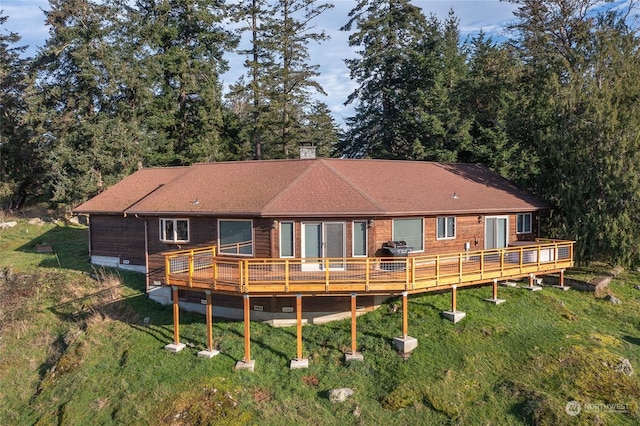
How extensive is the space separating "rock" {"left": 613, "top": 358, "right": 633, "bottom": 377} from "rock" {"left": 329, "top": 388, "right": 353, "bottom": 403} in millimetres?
7215

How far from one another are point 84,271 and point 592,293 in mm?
21707

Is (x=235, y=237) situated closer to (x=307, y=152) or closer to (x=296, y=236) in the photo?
(x=296, y=236)

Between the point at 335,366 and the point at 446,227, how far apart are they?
728 cm

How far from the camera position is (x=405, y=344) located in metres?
12.0

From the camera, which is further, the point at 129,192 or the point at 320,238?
the point at 129,192

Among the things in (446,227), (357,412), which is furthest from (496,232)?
(357,412)

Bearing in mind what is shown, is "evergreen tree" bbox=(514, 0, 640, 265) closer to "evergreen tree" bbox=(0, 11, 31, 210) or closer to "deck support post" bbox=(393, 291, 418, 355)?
"deck support post" bbox=(393, 291, 418, 355)

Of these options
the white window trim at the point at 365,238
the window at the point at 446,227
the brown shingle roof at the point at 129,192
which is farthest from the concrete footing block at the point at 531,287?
the brown shingle roof at the point at 129,192

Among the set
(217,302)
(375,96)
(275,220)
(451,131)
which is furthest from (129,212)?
(375,96)

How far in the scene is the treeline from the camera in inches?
682

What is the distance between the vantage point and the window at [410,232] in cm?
1495

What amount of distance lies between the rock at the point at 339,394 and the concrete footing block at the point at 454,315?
14.9 ft

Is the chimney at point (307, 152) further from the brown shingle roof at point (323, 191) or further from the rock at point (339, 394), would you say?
the rock at point (339, 394)

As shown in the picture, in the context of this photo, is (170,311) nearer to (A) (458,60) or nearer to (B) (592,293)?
(B) (592,293)
